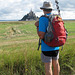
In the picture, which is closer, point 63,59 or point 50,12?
point 50,12

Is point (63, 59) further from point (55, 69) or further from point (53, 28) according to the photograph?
point (53, 28)

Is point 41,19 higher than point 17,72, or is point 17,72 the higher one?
point 41,19

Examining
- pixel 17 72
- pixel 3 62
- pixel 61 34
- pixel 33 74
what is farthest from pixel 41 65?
pixel 61 34

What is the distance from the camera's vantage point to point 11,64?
293 cm

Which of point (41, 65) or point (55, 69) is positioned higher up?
point (55, 69)

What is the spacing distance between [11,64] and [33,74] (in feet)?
1.72

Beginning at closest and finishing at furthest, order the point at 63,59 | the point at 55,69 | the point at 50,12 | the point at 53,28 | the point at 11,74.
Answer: the point at 53,28, the point at 50,12, the point at 55,69, the point at 11,74, the point at 63,59

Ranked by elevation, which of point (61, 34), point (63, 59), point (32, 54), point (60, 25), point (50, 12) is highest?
point (50, 12)

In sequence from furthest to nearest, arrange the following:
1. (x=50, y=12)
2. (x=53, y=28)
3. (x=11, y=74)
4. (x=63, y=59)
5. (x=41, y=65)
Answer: (x=63, y=59) → (x=41, y=65) → (x=11, y=74) → (x=50, y=12) → (x=53, y=28)

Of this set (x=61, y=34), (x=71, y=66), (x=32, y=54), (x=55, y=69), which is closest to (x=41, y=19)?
(x=61, y=34)

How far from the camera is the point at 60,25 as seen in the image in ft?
7.00

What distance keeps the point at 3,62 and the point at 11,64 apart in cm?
19

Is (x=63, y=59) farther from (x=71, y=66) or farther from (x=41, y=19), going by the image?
(x=41, y=19)

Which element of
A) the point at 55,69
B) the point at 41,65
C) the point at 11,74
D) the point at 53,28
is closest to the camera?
the point at 53,28
